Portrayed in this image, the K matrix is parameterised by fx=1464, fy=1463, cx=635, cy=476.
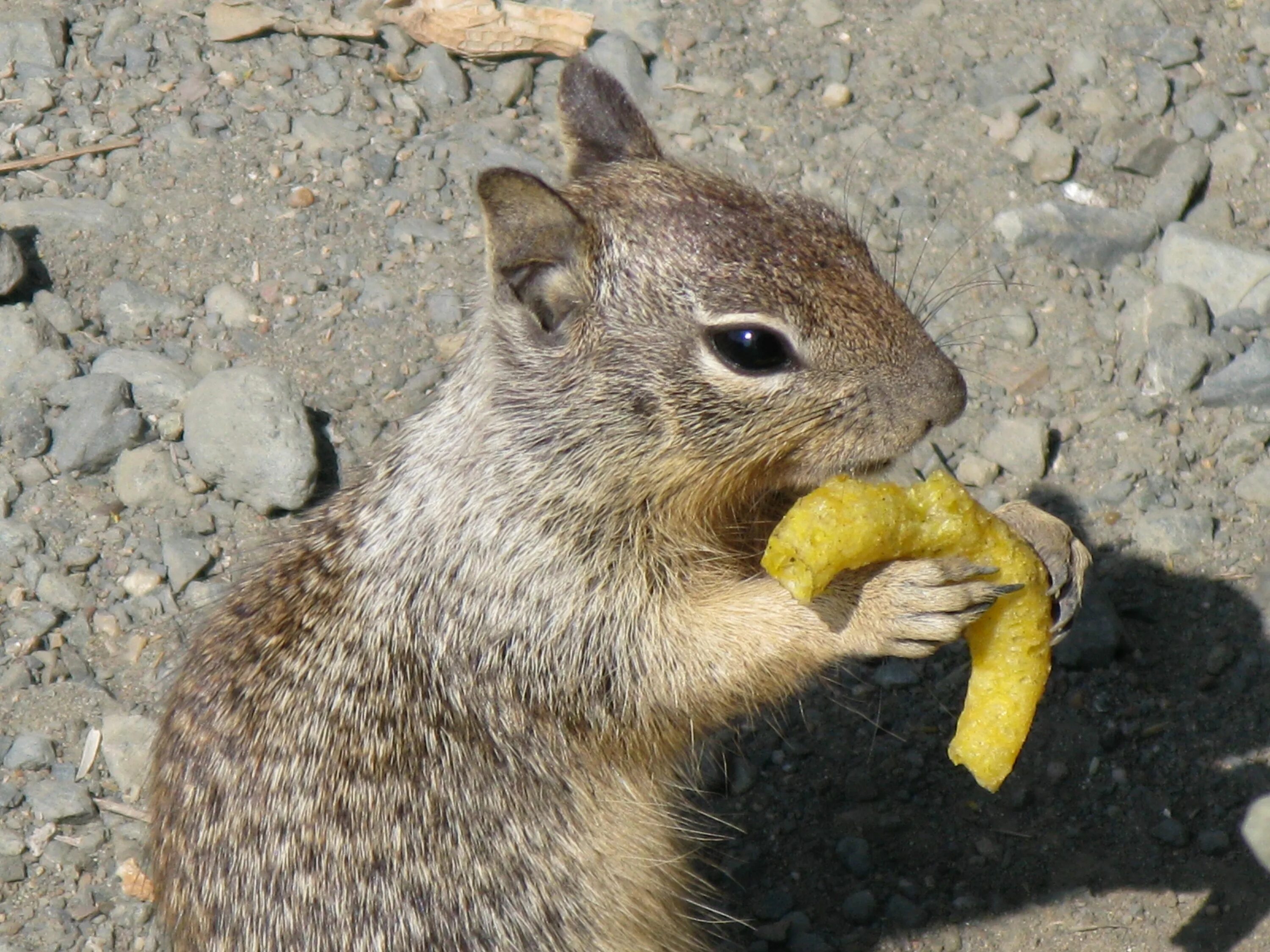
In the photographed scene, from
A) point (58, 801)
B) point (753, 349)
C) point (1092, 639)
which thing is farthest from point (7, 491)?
point (1092, 639)

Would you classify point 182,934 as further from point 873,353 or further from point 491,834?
point 873,353

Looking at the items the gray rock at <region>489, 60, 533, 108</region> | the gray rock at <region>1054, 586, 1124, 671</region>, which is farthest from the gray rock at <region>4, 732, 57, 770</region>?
the gray rock at <region>1054, 586, 1124, 671</region>

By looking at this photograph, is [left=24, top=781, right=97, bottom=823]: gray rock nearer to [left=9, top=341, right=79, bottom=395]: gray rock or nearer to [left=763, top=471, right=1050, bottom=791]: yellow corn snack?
[left=9, top=341, right=79, bottom=395]: gray rock

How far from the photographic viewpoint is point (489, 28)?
5059 millimetres

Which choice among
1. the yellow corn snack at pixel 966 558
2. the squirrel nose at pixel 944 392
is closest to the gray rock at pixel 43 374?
the yellow corn snack at pixel 966 558

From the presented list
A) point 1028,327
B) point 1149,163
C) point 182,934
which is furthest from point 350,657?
point 1149,163

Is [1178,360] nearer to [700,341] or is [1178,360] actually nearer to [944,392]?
[944,392]

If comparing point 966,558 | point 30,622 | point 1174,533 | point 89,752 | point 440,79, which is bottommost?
point 89,752

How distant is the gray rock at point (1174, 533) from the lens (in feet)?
13.6

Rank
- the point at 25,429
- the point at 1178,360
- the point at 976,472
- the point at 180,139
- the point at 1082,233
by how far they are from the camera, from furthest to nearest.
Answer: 1. the point at 180,139
2. the point at 1082,233
3. the point at 1178,360
4. the point at 976,472
5. the point at 25,429

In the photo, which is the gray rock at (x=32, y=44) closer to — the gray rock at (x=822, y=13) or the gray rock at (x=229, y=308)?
the gray rock at (x=229, y=308)

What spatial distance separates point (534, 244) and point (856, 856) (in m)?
1.91

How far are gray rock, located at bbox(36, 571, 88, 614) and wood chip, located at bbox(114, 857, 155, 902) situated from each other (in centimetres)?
75

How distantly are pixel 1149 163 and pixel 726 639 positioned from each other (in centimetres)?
271
